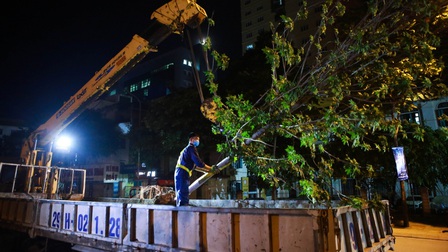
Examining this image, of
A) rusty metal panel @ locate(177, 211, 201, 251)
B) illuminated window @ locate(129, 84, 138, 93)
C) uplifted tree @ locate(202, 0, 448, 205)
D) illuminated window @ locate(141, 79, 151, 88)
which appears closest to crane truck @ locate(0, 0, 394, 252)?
rusty metal panel @ locate(177, 211, 201, 251)

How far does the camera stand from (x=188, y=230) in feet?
13.9

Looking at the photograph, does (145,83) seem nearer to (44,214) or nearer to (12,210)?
(12,210)

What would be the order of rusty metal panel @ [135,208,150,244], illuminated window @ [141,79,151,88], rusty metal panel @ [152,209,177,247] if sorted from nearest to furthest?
rusty metal panel @ [152,209,177,247] → rusty metal panel @ [135,208,150,244] → illuminated window @ [141,79,151,88]

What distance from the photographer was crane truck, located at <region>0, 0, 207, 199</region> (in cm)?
661

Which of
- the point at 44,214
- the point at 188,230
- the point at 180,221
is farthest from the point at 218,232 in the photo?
the point at 44,214

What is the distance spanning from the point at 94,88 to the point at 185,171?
486 cm

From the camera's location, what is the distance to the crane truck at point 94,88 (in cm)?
661

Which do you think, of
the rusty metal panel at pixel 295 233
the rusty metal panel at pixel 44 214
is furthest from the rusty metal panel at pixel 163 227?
the rusty metal panel at pixel 44 214

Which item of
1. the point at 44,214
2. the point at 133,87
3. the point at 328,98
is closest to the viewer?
the point at 328,98

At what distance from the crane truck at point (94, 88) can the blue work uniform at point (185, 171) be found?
3.01 meters

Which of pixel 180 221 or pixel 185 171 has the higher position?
pixel 185 171

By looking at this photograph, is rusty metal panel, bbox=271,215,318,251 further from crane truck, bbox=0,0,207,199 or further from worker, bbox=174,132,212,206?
crane truck, bbox=0,0,207,199

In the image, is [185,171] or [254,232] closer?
[254,232]

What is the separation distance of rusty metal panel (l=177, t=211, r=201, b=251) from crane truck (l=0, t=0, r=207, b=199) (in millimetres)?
4307
